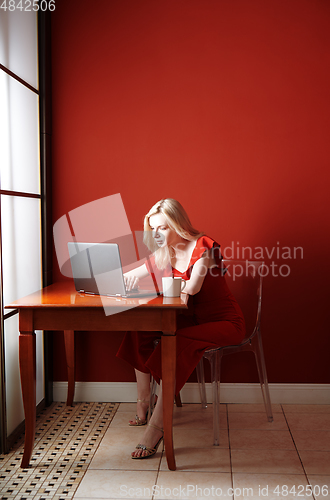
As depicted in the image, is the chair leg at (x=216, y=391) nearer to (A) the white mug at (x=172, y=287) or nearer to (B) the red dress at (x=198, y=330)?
(B) the red dress at (x=198, y=330)

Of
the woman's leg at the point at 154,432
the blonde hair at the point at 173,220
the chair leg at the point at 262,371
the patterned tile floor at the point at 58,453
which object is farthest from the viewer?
the chair leg at the point at 262,371

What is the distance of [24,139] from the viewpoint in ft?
8.32

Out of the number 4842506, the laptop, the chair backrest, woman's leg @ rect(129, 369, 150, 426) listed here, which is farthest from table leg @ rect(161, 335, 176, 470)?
the number 4842506

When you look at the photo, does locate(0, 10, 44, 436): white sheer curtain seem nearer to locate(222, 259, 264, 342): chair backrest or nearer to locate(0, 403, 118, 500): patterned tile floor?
locate(0, 403, 118, 500): patterned tile floor

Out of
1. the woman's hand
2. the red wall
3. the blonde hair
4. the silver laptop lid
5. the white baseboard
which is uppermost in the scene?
the red wall

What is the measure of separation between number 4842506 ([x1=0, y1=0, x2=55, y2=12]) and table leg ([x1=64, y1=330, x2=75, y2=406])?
1.78 meters

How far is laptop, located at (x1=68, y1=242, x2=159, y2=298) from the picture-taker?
2.04 meters

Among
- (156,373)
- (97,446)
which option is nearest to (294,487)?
(156,373)

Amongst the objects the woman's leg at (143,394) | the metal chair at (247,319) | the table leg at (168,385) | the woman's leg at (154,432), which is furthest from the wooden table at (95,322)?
the woman's leg at (143,394)

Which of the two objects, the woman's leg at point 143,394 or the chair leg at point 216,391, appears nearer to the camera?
the chair leg at point 216,391

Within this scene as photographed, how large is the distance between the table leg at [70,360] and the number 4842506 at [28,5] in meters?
1.78

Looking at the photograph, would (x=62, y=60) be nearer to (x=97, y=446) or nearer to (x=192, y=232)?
(x=192, y=232)

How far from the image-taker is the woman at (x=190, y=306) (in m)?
2.21

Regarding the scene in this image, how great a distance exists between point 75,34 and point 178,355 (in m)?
1.99
